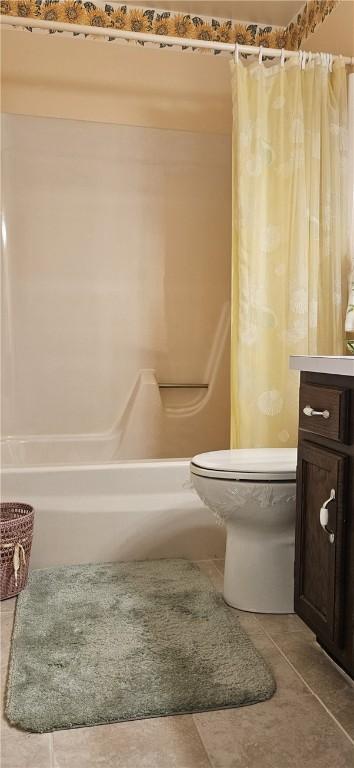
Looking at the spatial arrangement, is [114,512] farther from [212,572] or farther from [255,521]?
[255,521]

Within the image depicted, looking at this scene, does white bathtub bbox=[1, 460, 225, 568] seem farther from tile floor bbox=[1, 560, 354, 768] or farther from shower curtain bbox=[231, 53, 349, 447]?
tile floor bbox=[1, 560, 354, 768]

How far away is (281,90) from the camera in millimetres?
2455

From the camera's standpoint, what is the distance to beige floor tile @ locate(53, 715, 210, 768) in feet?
4.24

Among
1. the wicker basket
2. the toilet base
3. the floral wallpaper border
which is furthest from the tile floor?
the floral wallpaper border

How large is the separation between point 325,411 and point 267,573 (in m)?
0.65

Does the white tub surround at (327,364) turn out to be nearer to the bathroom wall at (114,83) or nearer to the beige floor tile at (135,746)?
the beige floor tile at (135,746)

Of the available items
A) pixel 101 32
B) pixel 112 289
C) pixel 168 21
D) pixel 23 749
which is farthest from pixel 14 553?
pixel 168 21

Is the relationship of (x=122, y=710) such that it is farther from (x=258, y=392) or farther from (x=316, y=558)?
(x=258, y=392)

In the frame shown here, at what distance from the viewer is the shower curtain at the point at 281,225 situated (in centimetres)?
244

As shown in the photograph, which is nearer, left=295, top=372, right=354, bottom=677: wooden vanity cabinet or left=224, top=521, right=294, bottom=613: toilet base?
left=295, top=372, right=354, bottom=677: wooden vanity cabinet

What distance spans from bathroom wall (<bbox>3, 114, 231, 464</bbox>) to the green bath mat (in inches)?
42.2

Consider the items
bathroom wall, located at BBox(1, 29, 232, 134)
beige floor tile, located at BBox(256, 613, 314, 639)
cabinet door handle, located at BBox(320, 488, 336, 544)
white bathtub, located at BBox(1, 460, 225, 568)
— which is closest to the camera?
cabinet door handle, located at BBox(320, 488, 336, 544)

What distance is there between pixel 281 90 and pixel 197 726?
6.89ft

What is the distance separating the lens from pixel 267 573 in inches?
78.2
